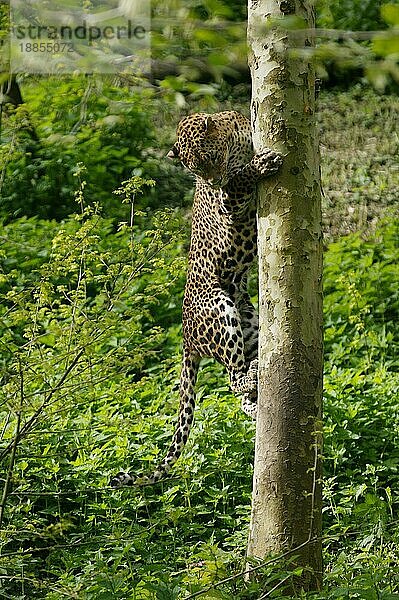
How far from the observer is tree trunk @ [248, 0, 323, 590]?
13.6 ft

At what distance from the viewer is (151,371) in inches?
306

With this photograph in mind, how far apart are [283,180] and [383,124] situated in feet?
29.2

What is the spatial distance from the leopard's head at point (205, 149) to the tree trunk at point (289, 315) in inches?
14.2

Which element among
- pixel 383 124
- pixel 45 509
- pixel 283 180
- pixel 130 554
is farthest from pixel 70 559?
pixel 383 124

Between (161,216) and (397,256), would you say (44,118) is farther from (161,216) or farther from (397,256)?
(161,216)

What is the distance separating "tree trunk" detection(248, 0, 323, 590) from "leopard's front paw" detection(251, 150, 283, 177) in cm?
3

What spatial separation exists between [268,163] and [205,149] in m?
0.49

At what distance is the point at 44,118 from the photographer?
11.1 meters

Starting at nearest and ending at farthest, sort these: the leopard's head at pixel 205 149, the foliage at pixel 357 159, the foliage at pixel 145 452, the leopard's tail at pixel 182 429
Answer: the foliage at pixel 145 452 → the leopard's head at pixel 205 149 → the leopard's tail at pixel 182 429 → the foliage at pixel 357 159

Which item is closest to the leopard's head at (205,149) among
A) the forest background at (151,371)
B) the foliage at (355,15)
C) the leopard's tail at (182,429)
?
the forest background at (151,371)

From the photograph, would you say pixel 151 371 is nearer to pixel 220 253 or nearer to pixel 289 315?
pixel 220 253

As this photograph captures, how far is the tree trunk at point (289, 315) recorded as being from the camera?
4.14m

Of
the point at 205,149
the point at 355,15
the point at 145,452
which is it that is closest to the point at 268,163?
the point at 205,149

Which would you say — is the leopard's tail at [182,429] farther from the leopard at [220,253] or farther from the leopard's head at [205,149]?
the leopard's head at [205,149]
